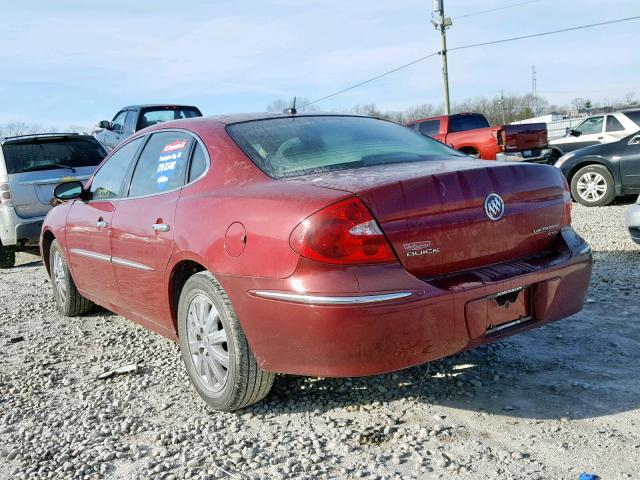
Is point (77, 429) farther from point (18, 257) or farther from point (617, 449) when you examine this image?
point (18, 257)

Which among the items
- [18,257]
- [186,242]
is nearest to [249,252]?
[186,242]

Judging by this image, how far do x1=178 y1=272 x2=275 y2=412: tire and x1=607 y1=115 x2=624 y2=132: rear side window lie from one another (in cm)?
1262

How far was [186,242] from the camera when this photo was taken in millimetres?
3131

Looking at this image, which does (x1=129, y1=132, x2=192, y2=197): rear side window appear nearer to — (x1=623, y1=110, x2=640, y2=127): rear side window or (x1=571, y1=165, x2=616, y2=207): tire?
(x1=571, y1=165, x2=616, y2=207): tire

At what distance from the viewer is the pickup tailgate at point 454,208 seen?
8.50 feet

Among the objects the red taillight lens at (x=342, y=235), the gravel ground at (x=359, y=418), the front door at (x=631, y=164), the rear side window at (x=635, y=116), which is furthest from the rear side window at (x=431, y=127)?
the red taillight lens at (x=342, y=235)

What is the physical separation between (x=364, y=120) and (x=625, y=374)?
6.91 feet

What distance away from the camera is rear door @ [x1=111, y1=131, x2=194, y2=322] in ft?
11.2

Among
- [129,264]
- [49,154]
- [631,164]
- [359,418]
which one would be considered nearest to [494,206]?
[359,418]

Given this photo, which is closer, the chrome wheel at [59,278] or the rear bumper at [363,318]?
the rear bumper at [363,318]

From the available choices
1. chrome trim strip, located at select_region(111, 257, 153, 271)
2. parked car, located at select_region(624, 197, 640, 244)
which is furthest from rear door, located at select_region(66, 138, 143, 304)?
parked car, located at select_region(624, 197, 640, 244)

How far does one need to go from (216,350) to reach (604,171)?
27.6 ft

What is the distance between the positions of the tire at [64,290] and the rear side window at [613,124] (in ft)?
39.6

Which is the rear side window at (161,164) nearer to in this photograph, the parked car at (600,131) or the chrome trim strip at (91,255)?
the chrome trim strip at (91,255)
